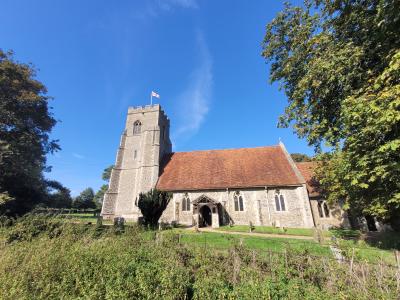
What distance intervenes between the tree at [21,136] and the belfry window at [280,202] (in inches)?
905

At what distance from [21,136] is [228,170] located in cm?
2059

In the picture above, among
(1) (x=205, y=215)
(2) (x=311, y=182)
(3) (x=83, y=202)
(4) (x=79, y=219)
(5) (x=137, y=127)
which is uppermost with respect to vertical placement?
(5) (x=137, y=127)

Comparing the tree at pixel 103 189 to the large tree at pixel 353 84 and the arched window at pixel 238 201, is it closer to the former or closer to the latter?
the arched window at pixel 238 201

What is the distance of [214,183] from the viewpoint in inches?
862

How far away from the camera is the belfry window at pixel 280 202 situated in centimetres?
1973

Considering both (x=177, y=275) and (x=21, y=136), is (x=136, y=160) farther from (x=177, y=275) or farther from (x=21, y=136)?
(x=177, y=275)

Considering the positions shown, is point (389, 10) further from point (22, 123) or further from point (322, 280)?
point (22, 123)

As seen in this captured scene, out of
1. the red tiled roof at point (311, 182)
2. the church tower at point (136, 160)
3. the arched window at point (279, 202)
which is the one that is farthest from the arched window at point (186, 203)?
the red tiled roof at point (311, 182)

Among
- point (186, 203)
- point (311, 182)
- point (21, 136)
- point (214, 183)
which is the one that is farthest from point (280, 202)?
point (21, 136)

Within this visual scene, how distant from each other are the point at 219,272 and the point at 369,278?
12.6 ft

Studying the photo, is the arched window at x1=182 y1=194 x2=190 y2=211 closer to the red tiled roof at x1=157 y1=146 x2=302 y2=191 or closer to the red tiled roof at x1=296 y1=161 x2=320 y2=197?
the red tiled roof at x1=157 y1=146 x2=302 y2=191

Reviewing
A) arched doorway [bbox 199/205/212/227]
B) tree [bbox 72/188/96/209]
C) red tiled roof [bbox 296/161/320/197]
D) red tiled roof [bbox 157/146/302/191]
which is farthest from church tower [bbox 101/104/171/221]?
tree [bbox 72/188/96/209]

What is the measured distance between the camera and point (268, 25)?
1229 cm

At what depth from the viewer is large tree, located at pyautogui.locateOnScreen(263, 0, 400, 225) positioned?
664 centimetres
